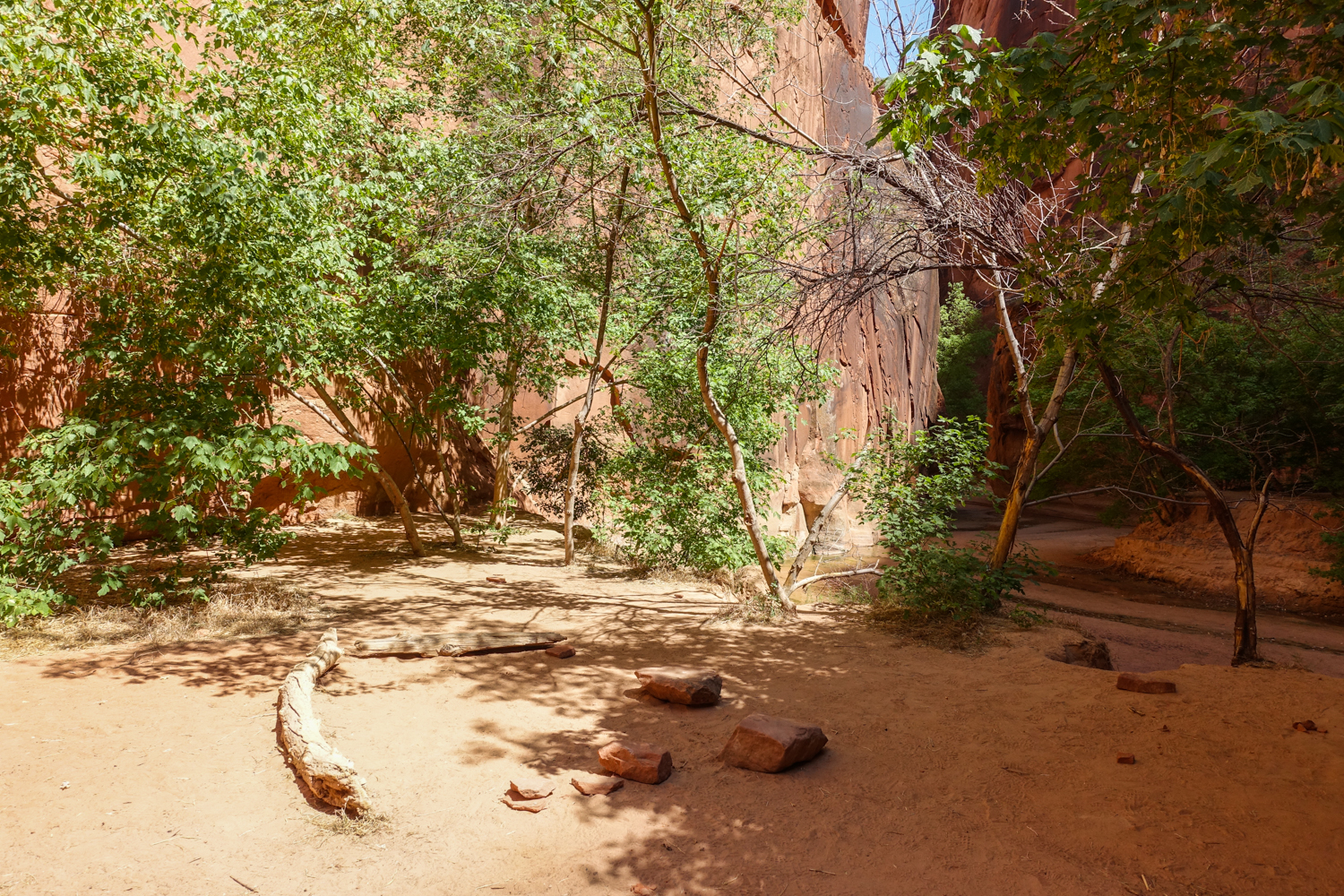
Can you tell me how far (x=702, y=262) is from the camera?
23.5ft

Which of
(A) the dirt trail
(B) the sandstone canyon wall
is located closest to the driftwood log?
(B) the sandstone canyon wall

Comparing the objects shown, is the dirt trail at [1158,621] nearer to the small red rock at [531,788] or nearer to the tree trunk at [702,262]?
the tree trunk at [702,262]

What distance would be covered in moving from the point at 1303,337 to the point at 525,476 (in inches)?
541

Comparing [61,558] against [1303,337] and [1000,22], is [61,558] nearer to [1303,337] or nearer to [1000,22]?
[1303,337]

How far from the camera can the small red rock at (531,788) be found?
144 inches

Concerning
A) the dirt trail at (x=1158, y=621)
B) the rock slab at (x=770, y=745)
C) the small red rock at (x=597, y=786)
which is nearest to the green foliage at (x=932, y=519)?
the dirt trail at (x=1158, y=621)

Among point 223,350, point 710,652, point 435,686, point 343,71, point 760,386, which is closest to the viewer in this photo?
point 435,686

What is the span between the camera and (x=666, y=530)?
31.1 feet

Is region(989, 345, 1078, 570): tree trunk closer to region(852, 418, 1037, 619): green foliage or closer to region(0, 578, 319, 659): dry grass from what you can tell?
region(852, 418, 1037, 619): green foliage

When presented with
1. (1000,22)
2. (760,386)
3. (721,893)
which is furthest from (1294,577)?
(1000,22)

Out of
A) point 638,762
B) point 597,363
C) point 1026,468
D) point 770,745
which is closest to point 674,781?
point 638,762

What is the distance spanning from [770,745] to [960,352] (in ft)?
108

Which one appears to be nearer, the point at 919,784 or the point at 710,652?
the point at 919,784

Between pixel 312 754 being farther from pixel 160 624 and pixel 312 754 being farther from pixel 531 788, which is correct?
pixel 160 624
